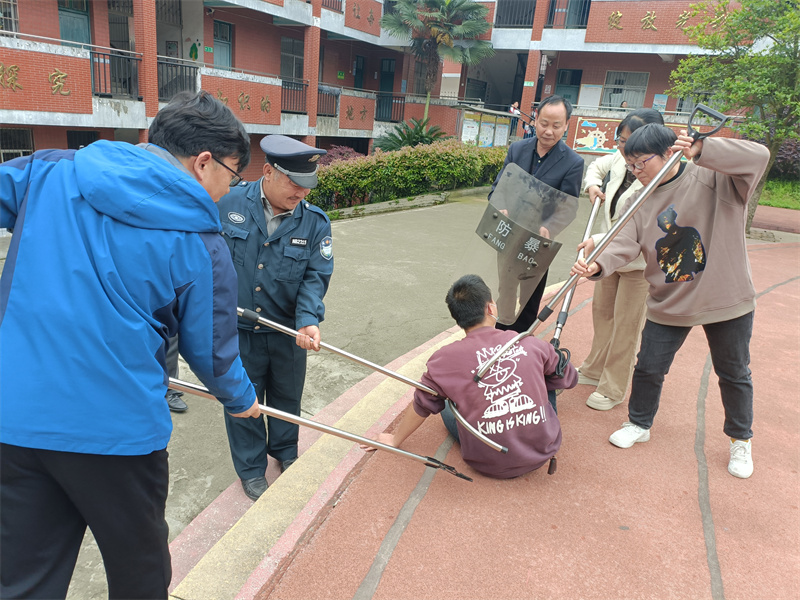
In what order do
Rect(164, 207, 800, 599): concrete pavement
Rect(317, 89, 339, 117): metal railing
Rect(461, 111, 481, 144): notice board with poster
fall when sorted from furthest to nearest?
Rect(317, 89, 339, 117): metal railing → Rect(461, 111, 481, 144): notice board with poster → Rect(164, 207, 800, 599): concrete pavement

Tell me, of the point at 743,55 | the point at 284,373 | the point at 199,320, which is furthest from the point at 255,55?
the point at 199,320

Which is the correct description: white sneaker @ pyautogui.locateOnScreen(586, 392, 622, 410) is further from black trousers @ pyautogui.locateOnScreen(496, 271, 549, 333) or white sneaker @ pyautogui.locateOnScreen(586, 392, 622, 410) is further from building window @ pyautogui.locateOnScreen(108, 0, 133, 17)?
building window @ pyautogui.locateOnScreen(108, 0, 133, 17)

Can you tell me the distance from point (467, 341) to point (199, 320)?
1527 mm

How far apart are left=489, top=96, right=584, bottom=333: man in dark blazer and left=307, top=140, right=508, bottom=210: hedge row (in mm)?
8667

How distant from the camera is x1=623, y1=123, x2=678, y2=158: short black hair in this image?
297cm

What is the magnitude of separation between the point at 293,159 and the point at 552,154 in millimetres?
2013

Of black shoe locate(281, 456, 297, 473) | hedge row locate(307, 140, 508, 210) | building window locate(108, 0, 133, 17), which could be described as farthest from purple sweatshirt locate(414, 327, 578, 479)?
building window locate(108, 0, 133, 17)

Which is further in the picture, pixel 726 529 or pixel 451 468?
pixel 451 468

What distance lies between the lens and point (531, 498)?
9.71ft

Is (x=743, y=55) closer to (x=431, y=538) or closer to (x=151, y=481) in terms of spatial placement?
(x=431, y=538)

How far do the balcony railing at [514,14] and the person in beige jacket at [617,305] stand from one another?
20722 millimetres

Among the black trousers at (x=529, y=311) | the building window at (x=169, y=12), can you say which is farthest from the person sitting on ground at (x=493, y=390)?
the building window at (x=169, y=12)

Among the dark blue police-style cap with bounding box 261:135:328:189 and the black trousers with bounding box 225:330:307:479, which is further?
the black trousers with bounding box 225:330:307:479

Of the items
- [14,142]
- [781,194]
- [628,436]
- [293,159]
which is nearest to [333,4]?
[14,142]
